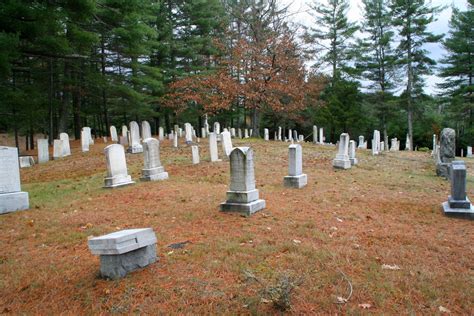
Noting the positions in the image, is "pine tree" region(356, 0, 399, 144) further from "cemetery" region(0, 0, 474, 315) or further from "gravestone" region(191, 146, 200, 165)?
"gravestone" region(191, 146, 200, 165)

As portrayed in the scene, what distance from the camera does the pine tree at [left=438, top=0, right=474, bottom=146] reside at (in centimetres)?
3297

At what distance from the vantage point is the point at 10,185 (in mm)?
7570

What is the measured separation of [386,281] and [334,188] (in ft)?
19.0

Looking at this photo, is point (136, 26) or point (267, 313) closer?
point (267, 313)

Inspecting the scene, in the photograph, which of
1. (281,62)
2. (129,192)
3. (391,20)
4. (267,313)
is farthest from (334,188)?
(391,20)

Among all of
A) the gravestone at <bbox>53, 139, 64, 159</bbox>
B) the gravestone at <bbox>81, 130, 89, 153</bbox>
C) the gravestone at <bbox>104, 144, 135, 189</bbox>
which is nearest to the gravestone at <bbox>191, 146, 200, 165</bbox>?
the gravestone at <bbox>104, 144, 135, 189</bbox>

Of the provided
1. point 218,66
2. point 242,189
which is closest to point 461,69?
point 218,66

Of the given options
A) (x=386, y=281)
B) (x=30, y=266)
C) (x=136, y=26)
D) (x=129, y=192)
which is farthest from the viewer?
(x=136, y=26)

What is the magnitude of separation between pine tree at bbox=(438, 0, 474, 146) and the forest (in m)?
0.11

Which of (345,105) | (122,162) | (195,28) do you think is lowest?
(122,162)

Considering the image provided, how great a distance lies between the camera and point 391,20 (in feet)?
111

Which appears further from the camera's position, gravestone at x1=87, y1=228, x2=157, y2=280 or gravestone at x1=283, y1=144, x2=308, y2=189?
gravestone at x1=283, y1=144, x2=308, y2=189

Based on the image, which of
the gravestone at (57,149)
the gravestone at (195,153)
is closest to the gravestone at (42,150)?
the gravestone at (57,149)

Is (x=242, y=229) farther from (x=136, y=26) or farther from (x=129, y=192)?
(x=136, y=26)
